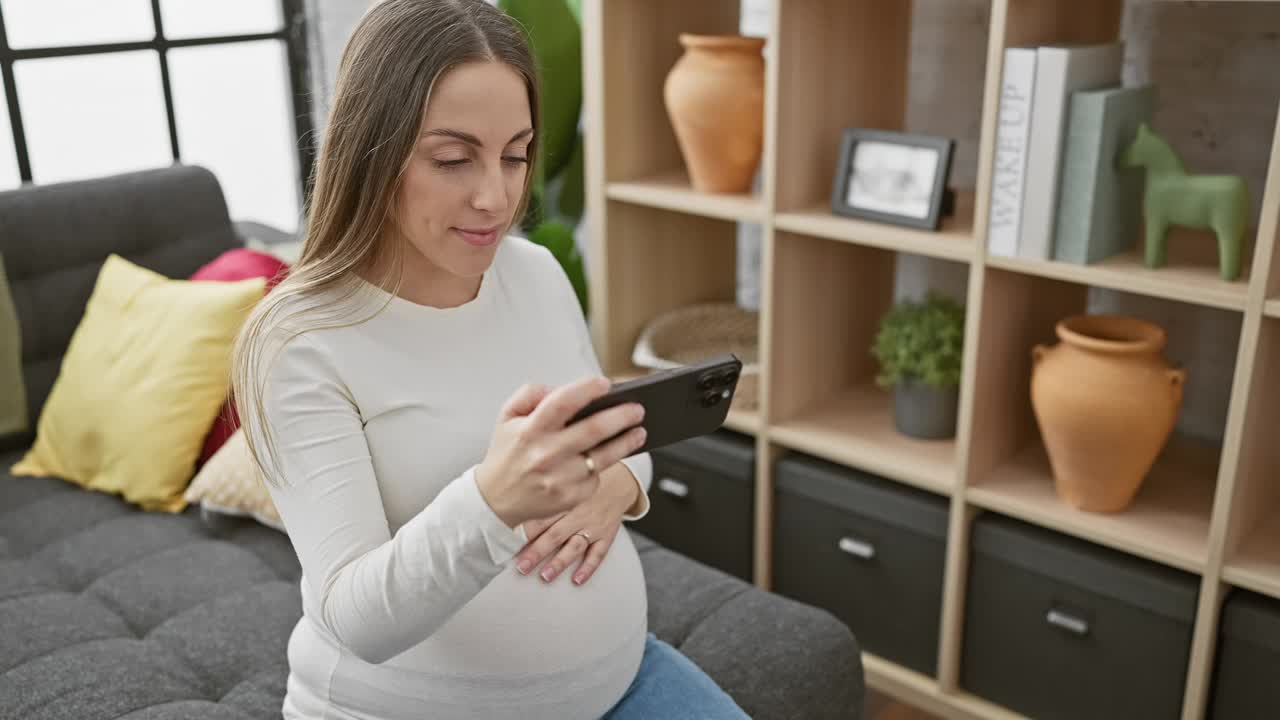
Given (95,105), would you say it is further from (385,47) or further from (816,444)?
(385,47)

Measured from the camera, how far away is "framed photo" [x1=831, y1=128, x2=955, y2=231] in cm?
193

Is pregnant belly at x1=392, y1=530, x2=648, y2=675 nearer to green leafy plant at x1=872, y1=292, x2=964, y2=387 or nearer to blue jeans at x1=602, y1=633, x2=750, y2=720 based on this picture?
A: blue jeans at x1=602, y1=633, x2=750, y2=720

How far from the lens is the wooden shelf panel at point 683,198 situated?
7.00ft

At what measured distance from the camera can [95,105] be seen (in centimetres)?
295

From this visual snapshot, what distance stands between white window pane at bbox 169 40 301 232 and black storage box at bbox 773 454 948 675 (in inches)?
73.1

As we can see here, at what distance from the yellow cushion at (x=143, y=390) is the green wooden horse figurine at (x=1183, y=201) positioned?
1488 millimetres

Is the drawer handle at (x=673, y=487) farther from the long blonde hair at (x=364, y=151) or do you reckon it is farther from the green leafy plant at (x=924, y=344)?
the long blonde hair at (x=364, y=151)

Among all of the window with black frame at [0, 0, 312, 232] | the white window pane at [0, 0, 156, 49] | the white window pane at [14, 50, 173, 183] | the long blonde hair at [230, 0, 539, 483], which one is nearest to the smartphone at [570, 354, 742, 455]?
the long blonde hair at [230, 0, 539, 483]

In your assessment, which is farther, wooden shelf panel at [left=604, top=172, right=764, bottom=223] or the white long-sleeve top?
wooden shelf panel at [left=604, top=172, right=764, bottom=223]

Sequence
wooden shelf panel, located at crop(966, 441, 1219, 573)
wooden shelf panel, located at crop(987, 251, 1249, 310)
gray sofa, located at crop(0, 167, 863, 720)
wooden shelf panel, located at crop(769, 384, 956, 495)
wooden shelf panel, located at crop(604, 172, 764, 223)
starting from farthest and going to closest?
Result: wooden shelf panel, located at crop(604, 172, 764, 223) → wooden shelf panel, located at crop(769, 384, 956, 495) → wooden shelf panel, located at crop(966, 441, 1219, 573) → wooden shelf panel, located at crop(987, 251, 1249, 310) → gray sofa, located at crop(0, 167, 863, 720)

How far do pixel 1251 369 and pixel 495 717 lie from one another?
3.72 ft

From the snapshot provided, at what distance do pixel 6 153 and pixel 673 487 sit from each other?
1.78 m

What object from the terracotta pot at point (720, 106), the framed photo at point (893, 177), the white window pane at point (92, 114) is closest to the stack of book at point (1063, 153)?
the framed photo at point (893, 177)

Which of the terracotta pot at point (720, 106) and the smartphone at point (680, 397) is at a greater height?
the terracotta pot at point (720, 106)
